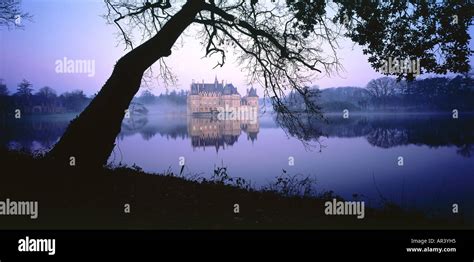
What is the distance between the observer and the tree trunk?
10227mm

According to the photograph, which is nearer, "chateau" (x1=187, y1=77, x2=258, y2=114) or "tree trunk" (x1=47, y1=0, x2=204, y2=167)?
"tree trunk" (x1=47, y1=0, x2=204, y2=167)

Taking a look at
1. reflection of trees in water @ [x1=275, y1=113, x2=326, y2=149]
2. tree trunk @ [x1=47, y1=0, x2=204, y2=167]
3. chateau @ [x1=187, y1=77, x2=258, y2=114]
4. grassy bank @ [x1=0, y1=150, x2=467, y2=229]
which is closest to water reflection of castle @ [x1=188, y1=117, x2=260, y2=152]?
chateau @ [x1=187, y1=77, x2=258, y2=114]

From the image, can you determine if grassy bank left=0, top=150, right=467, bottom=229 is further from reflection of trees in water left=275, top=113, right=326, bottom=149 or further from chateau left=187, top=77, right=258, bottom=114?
chateau left=187, top=77, right=258, bottom=114

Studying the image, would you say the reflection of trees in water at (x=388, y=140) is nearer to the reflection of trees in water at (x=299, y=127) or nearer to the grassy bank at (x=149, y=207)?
the reflection of trees in water at (x=299, y=127)

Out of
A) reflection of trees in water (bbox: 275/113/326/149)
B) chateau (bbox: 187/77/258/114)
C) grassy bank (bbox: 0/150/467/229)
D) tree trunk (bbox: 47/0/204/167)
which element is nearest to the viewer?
grassy bank (bbox: 0/150/467/229)

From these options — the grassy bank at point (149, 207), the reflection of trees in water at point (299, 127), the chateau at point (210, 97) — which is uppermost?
the chateau at point (210, 97)

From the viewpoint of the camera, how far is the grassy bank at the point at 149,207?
7.65m

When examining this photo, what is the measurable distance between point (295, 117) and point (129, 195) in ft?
20.7

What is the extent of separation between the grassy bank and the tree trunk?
0.58 m

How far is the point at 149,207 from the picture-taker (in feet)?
27.7

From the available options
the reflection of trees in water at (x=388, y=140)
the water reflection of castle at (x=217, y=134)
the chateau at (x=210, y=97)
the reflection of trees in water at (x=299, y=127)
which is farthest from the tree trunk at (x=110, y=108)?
the chateau at (x=210, y=97)

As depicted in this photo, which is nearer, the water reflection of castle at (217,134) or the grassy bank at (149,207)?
the grassy bank at (149,207)

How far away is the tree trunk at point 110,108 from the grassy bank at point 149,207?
1.89ft
